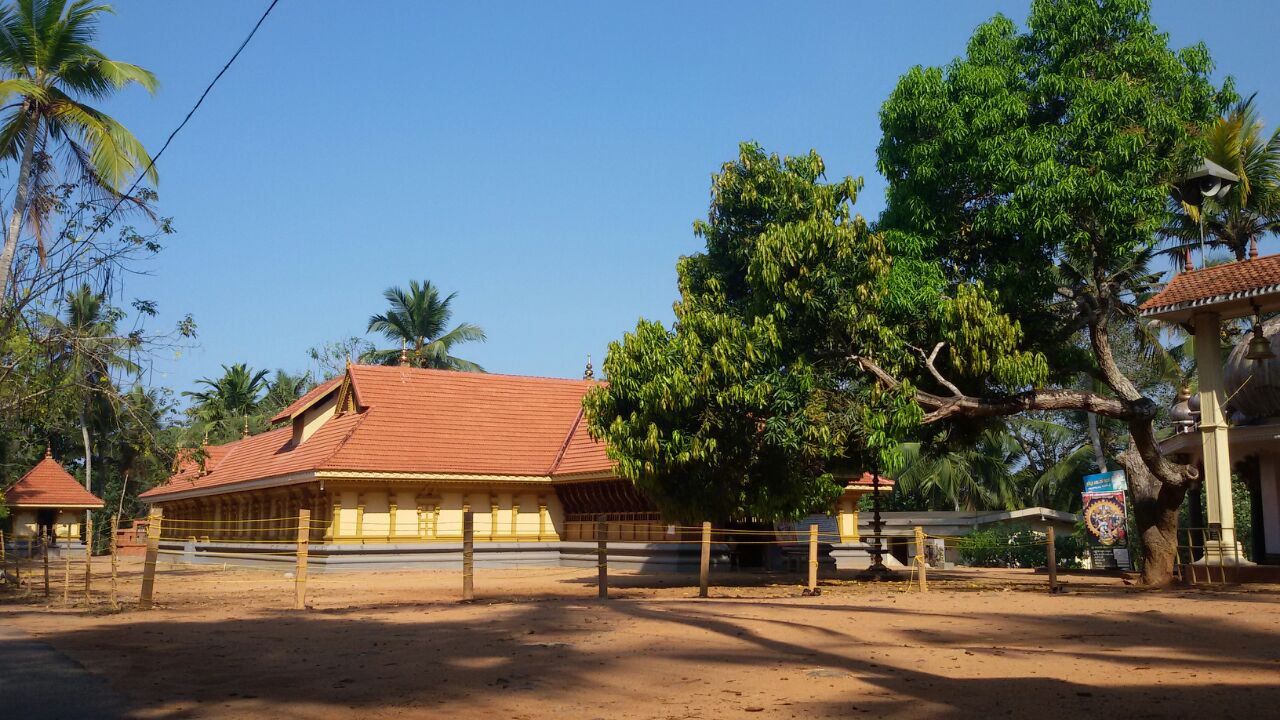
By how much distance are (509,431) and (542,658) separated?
22.9m

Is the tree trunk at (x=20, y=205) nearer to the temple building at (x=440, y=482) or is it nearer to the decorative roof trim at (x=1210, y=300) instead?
the temple building at (x=440, y=482)

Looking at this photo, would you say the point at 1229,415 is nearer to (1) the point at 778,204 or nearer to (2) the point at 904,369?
(2) the point at 904,369

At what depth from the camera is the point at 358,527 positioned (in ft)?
91.9

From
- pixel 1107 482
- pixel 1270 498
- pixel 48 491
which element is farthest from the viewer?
pixel 48 491

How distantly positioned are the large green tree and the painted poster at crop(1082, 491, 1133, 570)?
537cm

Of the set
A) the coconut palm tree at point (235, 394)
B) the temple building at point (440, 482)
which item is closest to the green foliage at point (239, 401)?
the coconut palm tree at point (235, 394)

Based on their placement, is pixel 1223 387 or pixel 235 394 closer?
pixel 1223 387

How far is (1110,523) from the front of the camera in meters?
25.0

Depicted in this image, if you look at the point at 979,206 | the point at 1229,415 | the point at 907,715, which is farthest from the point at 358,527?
the point at 907,715

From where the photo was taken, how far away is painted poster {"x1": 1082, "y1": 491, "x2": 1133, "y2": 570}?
24.9 m

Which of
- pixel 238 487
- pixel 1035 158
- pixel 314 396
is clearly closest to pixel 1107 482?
pixel 1035 158

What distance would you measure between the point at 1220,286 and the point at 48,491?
4880 centimetres

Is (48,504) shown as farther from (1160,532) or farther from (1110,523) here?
(1160,532)

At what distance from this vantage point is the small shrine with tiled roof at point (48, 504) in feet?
153
